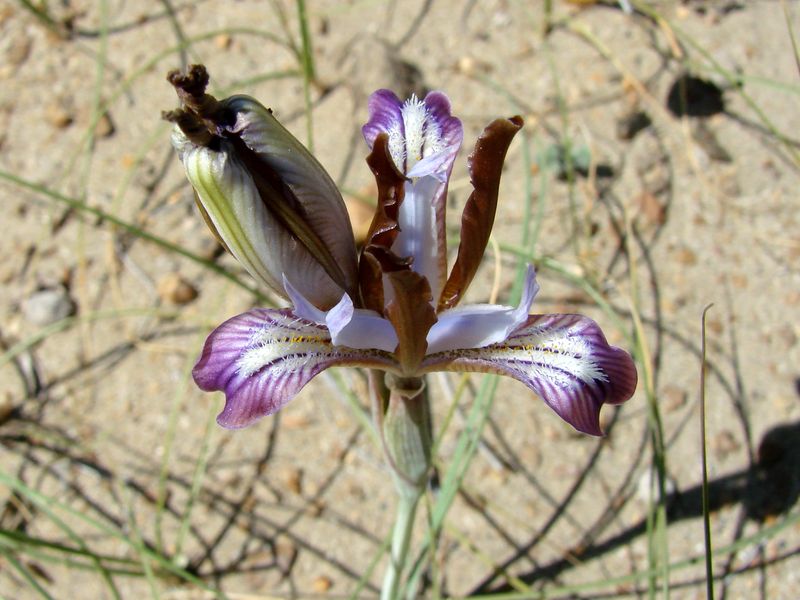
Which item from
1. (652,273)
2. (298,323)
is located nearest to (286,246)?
(298,323)

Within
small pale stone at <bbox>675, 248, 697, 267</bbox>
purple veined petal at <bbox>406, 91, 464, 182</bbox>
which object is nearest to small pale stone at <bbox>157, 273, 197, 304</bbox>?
purple veined petal at <bbox>406, 91, 464, 182</bbox>

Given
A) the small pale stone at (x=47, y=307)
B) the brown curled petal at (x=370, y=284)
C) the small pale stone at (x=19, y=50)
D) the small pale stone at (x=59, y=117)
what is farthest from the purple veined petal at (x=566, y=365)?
the small pale stone at (x=19, y=50)

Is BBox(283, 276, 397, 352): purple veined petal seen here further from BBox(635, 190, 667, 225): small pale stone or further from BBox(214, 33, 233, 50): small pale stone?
BBox(214, 33, 233, 50): small pale stone

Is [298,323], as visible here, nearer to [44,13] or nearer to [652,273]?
[652,273]

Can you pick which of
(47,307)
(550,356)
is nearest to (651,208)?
(550,356)

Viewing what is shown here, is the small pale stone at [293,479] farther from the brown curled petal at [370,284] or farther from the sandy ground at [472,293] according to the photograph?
the brown curled petal at [370,284]

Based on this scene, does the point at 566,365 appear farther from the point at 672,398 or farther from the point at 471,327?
the point at 672,398
